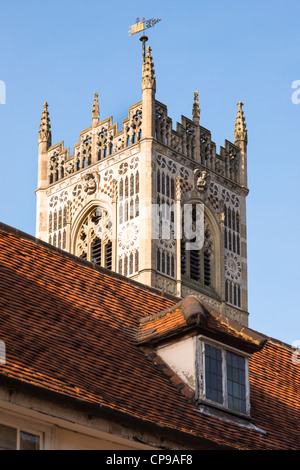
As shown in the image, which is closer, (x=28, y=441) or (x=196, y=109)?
(x=28, y=441)

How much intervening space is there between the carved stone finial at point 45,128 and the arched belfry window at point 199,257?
10051 millimetres

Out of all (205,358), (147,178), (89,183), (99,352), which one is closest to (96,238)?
(89,183)

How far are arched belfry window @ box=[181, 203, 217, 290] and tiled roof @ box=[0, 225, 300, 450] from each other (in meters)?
39.9

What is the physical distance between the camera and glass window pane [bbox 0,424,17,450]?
12.2 m

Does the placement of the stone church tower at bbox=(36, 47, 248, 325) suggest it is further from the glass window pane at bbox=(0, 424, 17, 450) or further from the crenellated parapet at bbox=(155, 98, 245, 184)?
the glass window pane at bbox=(0, 424, 17, 450)

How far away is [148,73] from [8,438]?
5027cm

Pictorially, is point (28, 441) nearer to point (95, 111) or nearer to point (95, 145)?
point (95, 145)

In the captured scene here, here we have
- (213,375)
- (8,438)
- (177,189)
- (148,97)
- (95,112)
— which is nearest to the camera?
(8,438)

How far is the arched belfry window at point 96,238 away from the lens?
195ft

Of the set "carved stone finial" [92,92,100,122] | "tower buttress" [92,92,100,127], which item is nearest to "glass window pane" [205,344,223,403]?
"tower buttress" [92,92,100,127]

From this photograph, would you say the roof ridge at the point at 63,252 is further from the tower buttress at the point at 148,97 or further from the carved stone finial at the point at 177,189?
the tower buttress at the point at 148,97

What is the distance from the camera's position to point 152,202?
191 feet
